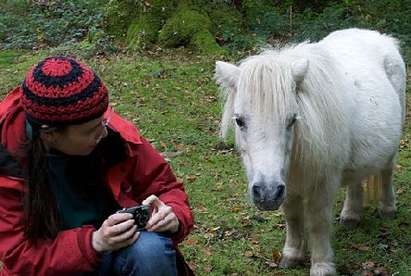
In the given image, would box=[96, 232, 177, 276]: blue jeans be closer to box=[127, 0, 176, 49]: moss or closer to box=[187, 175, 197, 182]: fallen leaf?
box=[187, 175, 197, 182]: fallen leaf

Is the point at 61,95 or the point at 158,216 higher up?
the point at 61,95

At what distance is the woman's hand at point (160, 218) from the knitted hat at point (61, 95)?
43 centimetres

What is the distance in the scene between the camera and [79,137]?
7.72 feet

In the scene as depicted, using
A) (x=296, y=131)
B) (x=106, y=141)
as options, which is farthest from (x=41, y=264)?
(x=296, y=131)

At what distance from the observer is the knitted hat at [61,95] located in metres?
2.21

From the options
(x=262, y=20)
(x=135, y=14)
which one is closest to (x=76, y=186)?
(x=135, y=14)

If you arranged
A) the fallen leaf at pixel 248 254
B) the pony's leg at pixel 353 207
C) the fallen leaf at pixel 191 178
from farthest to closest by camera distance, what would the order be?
the fallen leaf at pixel 191 178 → the pony's leg at pixel 353 207 → the fallen leaf at pixel 248 254

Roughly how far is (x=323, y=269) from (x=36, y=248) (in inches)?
75.0

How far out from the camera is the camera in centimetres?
244

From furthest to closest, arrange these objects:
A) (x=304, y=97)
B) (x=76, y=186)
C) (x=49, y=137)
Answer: (x=304, y=97) → (x=76, y=186) → (x=49, y=137)

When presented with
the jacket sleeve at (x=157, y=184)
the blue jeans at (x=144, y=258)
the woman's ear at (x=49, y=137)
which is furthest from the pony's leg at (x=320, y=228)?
the woman's ear at (x=49, y=137)

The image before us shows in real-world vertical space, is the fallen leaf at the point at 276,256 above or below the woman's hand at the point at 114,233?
below

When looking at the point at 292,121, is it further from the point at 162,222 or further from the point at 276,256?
the point at 276,256

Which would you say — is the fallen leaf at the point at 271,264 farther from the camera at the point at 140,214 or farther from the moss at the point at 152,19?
the moss at the point at 152,19
